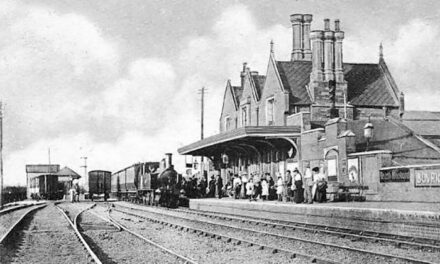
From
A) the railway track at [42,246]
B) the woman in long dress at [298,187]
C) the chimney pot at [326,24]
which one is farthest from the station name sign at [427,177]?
the chimney pot at [326,24]

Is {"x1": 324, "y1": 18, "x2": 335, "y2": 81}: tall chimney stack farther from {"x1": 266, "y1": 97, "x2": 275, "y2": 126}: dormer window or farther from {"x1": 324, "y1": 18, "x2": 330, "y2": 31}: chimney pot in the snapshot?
{"x1": 266, "y1": 97, "x2": 275, "y2": 126}: dormer window

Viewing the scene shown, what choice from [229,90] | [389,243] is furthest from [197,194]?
[389,243]

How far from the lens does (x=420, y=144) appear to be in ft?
92.9

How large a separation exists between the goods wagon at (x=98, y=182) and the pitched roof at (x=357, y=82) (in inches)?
802

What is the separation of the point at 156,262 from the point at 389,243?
15.6 ft

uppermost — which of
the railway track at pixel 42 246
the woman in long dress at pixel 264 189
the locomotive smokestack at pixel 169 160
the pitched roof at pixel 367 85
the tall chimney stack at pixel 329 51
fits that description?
the tall chimney stack at pixel 329 51

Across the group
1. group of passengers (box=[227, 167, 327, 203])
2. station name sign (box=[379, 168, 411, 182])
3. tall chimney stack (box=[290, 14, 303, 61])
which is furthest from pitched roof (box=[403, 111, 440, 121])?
station name sign (box=[379, 168, 411, 182])

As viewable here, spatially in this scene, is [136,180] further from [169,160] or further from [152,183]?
[169,160]

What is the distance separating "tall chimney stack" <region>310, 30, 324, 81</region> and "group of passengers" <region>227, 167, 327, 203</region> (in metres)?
7.37

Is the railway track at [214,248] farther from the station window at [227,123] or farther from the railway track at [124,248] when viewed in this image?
the station window at [227,123]

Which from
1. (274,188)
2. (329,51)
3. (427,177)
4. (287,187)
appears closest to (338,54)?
(329,51)

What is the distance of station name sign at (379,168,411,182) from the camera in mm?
19906

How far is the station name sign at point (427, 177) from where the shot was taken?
59.4 feet

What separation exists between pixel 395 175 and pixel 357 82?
16.3 meters
